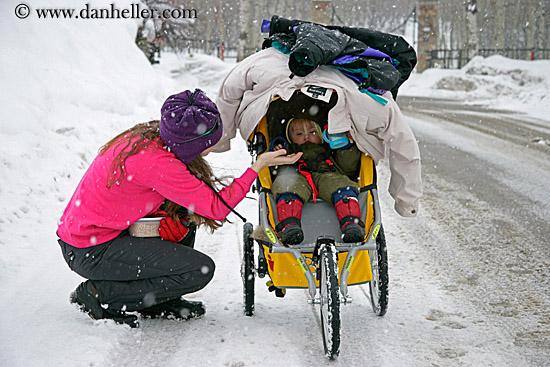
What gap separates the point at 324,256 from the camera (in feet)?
9.78

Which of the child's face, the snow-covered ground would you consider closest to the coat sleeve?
the child's face

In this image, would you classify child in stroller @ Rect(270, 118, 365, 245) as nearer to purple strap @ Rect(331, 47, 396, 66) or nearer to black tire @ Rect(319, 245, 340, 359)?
black tire @ Rect(319, 245, 340, 359)

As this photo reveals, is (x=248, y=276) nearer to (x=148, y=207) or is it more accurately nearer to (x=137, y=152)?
(x=148, y=207)

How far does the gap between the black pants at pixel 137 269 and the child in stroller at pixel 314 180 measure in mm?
A: 621

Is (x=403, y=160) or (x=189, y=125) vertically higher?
(x=189, y=125)

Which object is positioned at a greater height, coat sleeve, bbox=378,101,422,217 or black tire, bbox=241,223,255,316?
coat sleeve, bbox=378,101,422,217

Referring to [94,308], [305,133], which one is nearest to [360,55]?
[305,133]

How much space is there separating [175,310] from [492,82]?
886 inches

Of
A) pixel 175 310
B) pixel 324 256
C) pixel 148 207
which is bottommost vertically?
pixel 175 310

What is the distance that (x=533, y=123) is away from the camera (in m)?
12.8

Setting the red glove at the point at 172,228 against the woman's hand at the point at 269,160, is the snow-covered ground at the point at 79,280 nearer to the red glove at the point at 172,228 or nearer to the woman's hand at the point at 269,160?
the red glove at the point at 172,228

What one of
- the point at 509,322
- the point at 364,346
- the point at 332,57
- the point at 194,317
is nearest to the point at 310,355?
the point at 364,346

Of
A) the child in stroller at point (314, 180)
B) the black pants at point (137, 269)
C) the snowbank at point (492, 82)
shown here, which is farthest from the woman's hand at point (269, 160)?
the snowbank at point (492, 82)

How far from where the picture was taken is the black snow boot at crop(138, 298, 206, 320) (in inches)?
136
